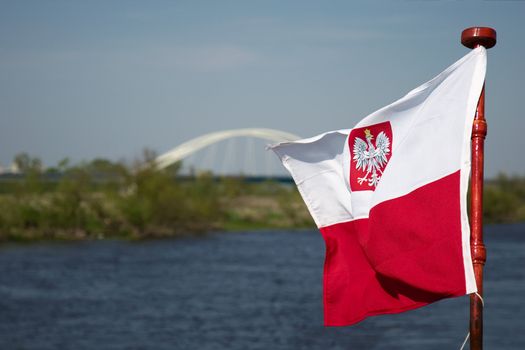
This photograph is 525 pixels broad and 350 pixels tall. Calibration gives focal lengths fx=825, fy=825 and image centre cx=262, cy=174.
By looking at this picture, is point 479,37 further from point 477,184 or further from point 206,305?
point 206,305

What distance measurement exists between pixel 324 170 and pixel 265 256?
27972mm

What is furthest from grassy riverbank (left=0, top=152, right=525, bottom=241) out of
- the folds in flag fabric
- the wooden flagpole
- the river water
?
the wooden flagpole

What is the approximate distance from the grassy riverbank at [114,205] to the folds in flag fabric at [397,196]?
36027mm

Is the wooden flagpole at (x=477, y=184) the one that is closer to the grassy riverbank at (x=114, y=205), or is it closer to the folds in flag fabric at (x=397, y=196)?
the folds in flag fabric at (x=397, y=196)

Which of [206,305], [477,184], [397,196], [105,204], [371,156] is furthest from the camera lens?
[105,204]

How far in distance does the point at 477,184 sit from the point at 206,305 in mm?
17803

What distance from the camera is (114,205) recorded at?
41656 mm

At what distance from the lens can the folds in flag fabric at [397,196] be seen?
11.3 ft

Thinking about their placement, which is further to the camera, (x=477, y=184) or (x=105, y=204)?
(x=105, y=204)

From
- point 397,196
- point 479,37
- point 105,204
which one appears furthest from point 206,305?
point 105,204

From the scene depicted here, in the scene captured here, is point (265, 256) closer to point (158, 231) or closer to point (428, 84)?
point (158, 231)

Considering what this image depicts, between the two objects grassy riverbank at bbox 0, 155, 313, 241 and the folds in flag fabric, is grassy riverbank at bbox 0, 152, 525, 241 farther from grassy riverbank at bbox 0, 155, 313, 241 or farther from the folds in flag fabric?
the folds in flag fabric

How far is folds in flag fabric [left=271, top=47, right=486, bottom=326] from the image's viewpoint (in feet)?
11.3

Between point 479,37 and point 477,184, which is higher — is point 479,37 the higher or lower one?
the higher one
